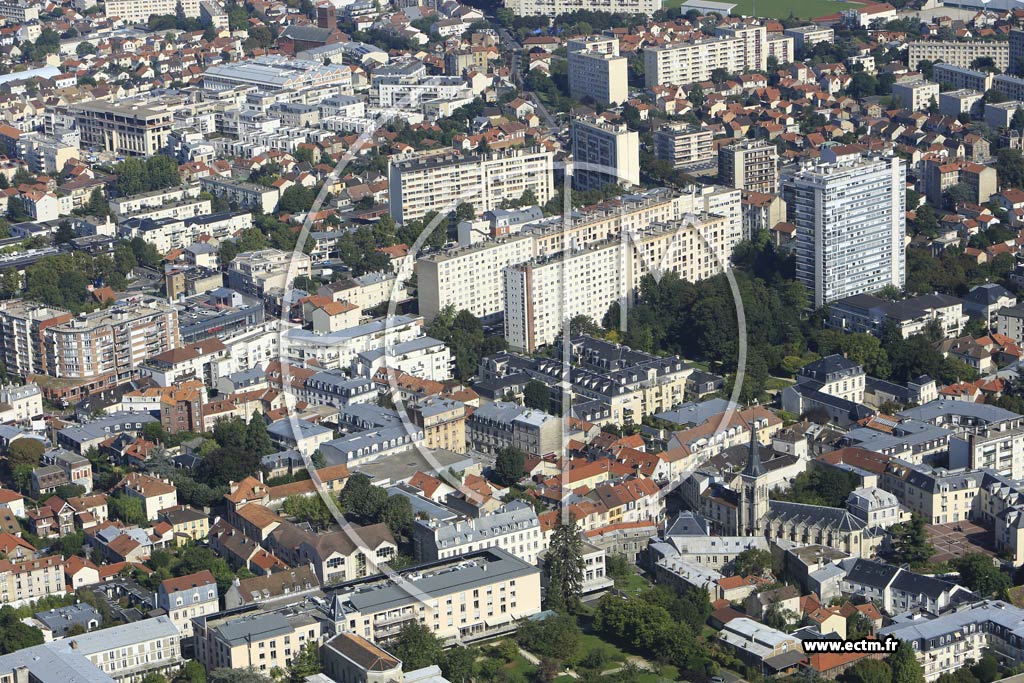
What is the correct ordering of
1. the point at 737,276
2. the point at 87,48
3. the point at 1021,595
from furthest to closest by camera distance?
the point at 87,48 < the point at 737,276 < the point at 1021,595

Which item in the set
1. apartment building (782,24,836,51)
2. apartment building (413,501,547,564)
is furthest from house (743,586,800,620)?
apartment building (782,24,836,51)

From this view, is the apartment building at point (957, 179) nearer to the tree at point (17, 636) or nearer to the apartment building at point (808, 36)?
the apartment building at point (808, 36)

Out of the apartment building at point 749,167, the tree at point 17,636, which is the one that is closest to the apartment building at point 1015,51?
the apartment building at point 749,167

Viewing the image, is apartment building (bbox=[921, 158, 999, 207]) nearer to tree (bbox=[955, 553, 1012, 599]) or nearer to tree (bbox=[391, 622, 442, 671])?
tree (bbox=[955, 553, 1012, 599])

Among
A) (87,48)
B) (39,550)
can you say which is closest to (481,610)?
(39,550)

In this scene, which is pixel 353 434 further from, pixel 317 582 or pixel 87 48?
pixel 87 48

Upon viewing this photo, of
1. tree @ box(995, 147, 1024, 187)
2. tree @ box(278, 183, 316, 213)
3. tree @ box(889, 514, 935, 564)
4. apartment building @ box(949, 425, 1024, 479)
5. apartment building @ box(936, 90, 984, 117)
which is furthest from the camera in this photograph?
apartment building @ box(936, 90, 984, 117)
